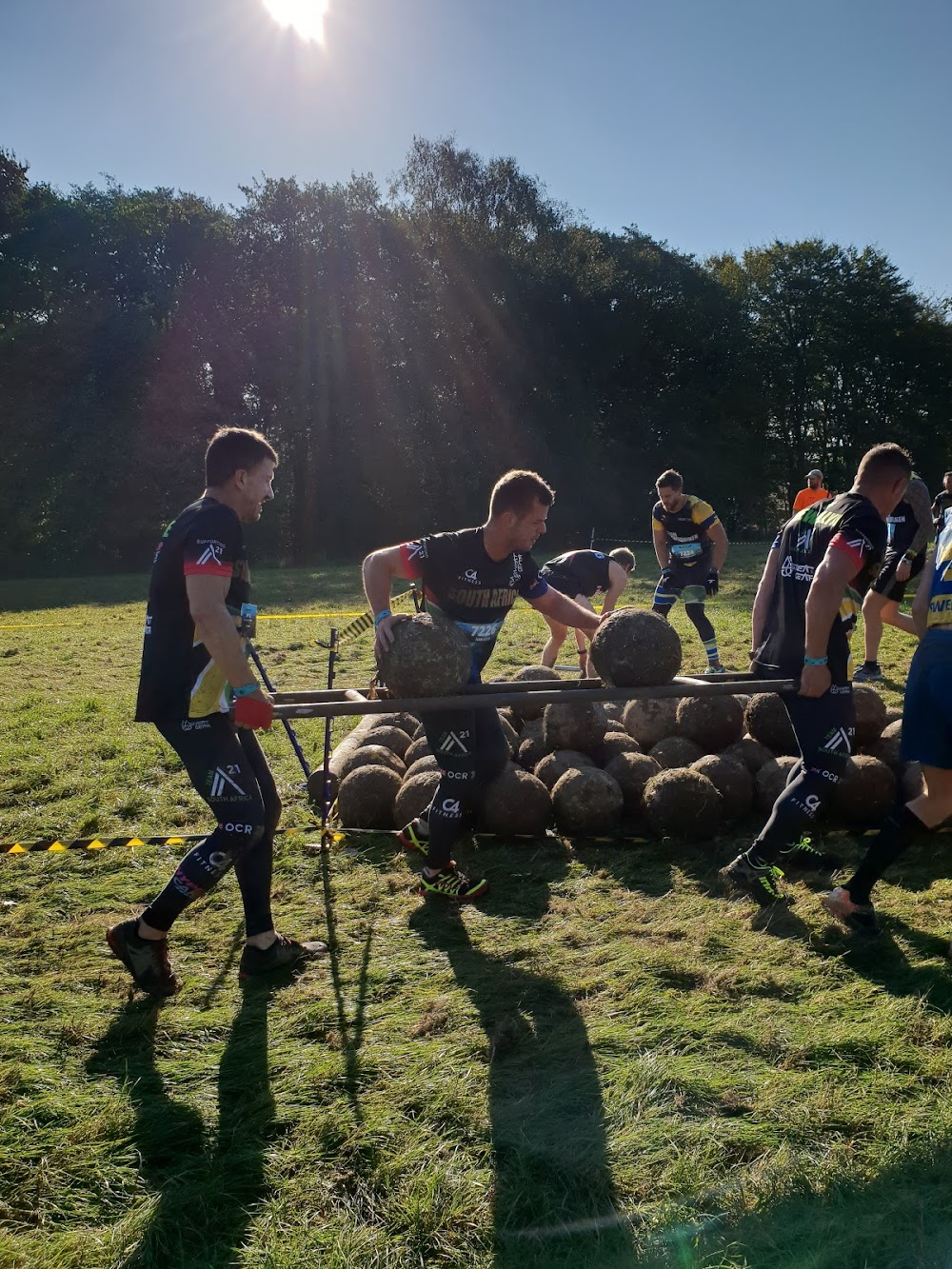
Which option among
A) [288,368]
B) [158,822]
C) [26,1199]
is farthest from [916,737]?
[288,368]

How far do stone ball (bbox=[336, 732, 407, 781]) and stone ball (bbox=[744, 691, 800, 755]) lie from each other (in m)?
2.71

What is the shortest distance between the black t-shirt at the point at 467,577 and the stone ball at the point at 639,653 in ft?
1.99

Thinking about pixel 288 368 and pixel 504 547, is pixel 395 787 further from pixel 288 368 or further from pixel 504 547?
pixel 288 368

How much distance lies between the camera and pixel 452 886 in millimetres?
5332

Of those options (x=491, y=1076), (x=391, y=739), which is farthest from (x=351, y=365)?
(x=491, y=1076)

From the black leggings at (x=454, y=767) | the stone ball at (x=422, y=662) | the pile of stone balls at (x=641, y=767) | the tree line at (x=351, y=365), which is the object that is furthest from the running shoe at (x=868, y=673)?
the tree line at (x=351, y=365)

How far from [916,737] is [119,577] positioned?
98.9 ft

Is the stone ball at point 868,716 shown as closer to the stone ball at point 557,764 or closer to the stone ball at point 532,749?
the stone ball at point 557,764

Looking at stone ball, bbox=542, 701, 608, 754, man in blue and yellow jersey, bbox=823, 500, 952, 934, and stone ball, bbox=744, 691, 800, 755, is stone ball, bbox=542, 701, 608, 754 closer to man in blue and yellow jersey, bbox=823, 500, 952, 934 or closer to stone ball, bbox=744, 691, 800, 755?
stone ball, bbox=744, 691, 800, 755

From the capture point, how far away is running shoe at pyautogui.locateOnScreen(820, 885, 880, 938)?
4629 millimetres

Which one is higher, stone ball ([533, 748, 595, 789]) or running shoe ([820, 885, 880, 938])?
stone ball ([533, 748, 595, 789])

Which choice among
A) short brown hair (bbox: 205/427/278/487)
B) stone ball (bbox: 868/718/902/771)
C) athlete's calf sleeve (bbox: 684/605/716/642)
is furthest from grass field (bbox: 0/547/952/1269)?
athlete's calf sleeve (bbox: 684/605/716/642)

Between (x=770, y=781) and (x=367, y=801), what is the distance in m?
2.84

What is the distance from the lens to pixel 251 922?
4.55 meters
